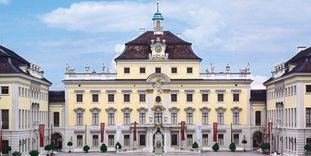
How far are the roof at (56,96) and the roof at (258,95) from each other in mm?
21080

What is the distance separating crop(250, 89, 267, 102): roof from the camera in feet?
274

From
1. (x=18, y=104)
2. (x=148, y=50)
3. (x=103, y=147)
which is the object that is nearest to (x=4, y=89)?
(x=18, y=104)

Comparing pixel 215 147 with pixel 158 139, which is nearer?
pixel 215 147

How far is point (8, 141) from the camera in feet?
202

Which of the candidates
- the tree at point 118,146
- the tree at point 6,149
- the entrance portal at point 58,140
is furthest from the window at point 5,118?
the entrance portal at point 58,140

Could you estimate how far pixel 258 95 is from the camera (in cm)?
8419

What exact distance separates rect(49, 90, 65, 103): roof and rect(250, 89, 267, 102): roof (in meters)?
21.1

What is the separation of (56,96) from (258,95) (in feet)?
74.3

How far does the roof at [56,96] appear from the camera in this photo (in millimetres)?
83625

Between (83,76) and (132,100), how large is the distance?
6056 millimetres

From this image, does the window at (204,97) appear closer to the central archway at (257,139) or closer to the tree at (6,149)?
the central archway at (257,139)

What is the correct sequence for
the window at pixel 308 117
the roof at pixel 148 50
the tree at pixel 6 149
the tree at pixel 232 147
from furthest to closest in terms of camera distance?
1. the roof at pixel 148 50
2. the tree at pixel 232 147
3. the window at pixel 308 117
4. the tree at pixel 6 149

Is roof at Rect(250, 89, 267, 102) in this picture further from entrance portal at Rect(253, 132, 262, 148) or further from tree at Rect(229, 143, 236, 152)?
tree at Rect(229, 143, 236, 152)

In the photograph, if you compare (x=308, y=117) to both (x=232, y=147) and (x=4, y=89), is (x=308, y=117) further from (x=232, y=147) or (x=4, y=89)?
(x=4, y=89)
